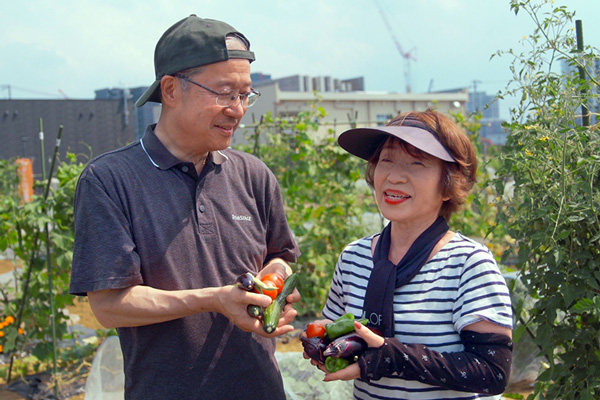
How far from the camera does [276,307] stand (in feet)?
6.92

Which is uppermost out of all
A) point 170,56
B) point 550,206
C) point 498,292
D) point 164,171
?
point 170,56

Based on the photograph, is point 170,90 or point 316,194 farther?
point 316,194

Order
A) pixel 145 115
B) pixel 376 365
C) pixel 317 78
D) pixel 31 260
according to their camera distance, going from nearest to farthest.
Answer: pixel 376 365 < pixel 31 260 < pixel 145 115 < pixel 317 78

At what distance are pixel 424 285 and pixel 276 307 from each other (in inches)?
20.1

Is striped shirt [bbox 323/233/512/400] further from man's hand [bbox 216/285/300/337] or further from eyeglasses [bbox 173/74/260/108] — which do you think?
eyeglasses [bbox 173/74/260/108]

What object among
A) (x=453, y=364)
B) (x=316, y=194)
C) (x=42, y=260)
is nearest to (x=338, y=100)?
(x=316, y=194)

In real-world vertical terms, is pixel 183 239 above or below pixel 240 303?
above

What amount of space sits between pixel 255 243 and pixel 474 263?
834 mm

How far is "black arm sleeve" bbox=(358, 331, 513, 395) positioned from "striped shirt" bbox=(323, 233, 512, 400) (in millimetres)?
59

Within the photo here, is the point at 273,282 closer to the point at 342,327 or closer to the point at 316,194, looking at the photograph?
the point at 342,327

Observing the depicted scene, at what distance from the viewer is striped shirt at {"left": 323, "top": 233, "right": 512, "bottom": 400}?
1.91 metres

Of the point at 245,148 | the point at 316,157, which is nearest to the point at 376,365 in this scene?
the point at 316,157

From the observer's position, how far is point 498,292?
75.6 inches

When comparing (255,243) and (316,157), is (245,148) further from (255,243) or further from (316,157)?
(255,243)
